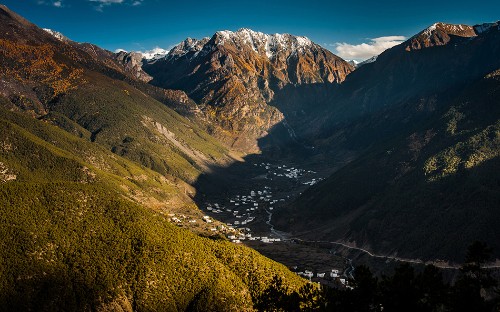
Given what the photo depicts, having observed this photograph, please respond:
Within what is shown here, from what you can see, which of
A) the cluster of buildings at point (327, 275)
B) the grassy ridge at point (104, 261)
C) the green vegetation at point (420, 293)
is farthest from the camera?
the cluster of buildings at point (327, 275)

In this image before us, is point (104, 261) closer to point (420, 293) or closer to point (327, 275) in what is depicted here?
point (420, 293)

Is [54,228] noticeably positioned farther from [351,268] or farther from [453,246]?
[453,246]

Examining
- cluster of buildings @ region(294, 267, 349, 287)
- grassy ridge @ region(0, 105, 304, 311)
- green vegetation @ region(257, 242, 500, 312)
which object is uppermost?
green vegetation @ region(257, 242, 500, 312)

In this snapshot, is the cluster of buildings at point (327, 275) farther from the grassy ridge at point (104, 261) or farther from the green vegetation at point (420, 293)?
the green vegetation at point (420, 293)

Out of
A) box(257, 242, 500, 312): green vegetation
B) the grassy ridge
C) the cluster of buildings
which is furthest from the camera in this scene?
the cluster of buildings

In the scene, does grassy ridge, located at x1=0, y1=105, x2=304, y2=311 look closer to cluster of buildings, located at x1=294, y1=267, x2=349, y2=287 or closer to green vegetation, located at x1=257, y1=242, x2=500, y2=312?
cluster of buildings, located at x1=294, y1=267, x2=349, y2=287

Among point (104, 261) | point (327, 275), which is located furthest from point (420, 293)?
point (327, 275)

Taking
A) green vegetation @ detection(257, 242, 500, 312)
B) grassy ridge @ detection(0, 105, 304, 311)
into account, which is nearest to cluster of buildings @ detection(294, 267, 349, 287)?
grassy ridge @ detection(0, 105, 304, 311)

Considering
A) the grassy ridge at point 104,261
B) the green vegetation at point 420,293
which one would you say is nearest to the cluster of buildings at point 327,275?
the grassy ridge at point 104,261

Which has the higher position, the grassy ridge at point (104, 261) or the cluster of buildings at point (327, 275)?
the grassy ridge at point (104, 261)

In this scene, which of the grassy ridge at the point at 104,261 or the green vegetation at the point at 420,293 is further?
the grassy ridge at the point at 104,261

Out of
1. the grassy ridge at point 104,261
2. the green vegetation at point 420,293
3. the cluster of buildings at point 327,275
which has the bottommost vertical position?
the cluster of buildings at point 327,275
